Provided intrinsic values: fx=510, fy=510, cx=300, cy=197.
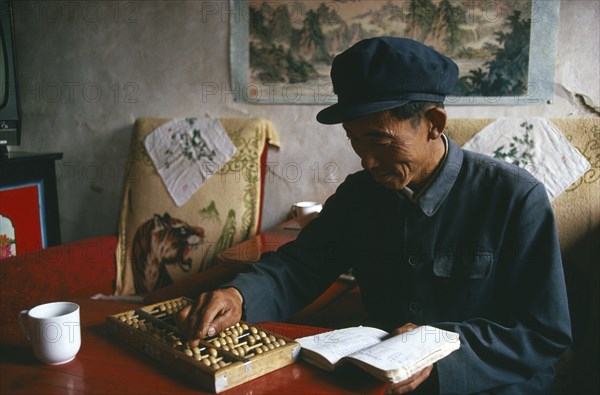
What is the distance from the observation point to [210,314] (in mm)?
1120

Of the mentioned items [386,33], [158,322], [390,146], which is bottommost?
[158,322]

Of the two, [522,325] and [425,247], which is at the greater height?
[425,247]

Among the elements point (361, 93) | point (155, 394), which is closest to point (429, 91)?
point (361, 93)

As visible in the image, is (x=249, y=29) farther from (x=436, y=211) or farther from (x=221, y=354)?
(x=221, y=354)

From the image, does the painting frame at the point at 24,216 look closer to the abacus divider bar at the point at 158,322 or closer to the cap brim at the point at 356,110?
the abacus divider bar at the point at 158,322

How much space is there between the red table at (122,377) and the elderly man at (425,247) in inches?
5.3

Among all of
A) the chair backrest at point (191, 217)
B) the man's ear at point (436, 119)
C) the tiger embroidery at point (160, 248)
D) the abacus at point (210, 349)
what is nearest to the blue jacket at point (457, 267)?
the man's ear at point (436, 119)

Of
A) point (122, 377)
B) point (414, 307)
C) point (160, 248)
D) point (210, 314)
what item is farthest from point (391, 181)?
point (160, 248)

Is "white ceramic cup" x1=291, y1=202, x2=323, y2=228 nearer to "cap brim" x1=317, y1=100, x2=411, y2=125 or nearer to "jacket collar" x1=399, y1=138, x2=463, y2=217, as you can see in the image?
"jacket collar" x1=399, y1=138, x2=463, y2=217

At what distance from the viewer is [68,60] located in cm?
301

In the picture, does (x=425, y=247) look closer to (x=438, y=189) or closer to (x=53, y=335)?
(x=438, y=189)

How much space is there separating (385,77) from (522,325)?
26.9 inches

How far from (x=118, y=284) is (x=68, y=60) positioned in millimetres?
1410

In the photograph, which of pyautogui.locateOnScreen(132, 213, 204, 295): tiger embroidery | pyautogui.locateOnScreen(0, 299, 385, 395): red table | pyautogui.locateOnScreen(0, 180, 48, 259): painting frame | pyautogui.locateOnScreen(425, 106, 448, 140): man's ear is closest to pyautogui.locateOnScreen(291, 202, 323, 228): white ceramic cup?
pyautogui.locateOnScreen(132, 213, 204, 295): tiger embroidery
